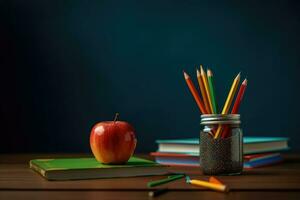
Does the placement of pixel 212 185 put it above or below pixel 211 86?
below

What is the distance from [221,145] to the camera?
0.93m

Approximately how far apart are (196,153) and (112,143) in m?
0.23

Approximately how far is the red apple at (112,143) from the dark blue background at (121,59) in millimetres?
633

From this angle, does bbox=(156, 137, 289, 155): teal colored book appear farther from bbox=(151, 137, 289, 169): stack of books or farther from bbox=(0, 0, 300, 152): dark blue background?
bbox=(0, 0, 300, 152): dark blue background

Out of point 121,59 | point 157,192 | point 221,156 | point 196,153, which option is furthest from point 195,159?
point 121,59

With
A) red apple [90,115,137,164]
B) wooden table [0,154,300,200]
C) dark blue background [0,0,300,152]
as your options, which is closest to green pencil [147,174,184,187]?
wooden table [0,154,300,200]

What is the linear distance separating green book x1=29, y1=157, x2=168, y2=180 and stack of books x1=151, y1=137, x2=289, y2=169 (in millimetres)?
187

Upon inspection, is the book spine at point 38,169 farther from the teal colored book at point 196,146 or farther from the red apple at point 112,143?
the teal colored book at point 196,146

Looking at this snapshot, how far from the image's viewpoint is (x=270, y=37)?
1605 mm

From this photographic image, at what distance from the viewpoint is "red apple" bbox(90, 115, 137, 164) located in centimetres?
97

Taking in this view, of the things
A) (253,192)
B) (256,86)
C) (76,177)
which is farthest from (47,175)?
(256,86)

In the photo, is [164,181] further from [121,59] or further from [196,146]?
[121,59]

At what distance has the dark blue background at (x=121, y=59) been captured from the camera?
161 cm

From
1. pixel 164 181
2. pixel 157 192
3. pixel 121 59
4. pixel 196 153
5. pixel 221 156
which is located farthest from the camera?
pixel 121 59
